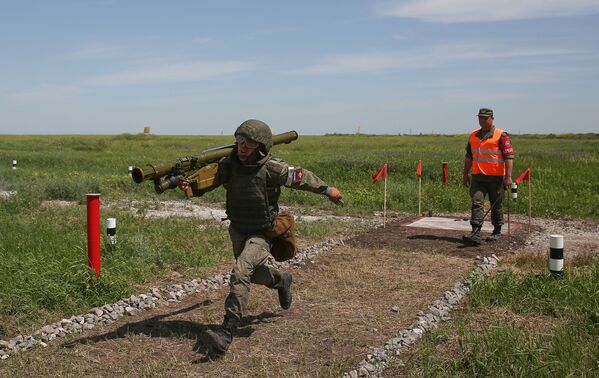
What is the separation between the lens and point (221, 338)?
209 inches

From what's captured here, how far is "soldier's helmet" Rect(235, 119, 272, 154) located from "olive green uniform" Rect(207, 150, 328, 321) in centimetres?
20

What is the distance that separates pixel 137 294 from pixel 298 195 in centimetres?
1047

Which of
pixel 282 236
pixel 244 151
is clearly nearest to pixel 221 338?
pixel 282 236

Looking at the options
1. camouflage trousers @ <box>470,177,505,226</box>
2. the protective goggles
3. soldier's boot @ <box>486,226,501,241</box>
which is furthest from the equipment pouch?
soldier's boot @ <box>486,226,501,241</box>

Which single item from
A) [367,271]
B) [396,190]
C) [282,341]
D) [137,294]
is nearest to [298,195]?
[396,190]

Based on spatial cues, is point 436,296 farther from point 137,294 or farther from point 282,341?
point 137,294

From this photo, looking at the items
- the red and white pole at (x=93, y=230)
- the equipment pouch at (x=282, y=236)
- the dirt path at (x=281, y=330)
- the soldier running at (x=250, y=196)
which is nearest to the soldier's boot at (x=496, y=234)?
the dirt path at (x=281, y=330)

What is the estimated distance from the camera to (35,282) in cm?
690

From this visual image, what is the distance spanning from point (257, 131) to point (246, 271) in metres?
1.22

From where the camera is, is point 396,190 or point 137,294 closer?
point 137,294

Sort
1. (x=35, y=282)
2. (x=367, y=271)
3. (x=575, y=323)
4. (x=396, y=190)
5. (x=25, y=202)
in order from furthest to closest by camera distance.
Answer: (x=396, y=190) → (x=25, y=202) → (x=367, y=271) → (x=35, y=282) → (x=575, y=323)

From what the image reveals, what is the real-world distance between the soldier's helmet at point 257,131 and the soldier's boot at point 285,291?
144cm

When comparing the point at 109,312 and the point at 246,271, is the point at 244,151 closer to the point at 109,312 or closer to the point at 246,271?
the point at 246,271

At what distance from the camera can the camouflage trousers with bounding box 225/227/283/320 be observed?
5.47 m
